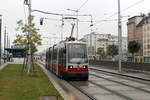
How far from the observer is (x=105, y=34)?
188m

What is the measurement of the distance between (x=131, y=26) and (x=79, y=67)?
5026 inches

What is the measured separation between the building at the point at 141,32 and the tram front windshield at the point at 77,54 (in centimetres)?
9778

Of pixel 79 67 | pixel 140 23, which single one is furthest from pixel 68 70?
pixel 140 23

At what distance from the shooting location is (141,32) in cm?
13538

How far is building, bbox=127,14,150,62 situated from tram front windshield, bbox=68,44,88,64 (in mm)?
97785

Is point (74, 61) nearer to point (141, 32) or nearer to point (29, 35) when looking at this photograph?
point (29, 35)

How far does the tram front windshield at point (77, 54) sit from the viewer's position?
21733 millimetres

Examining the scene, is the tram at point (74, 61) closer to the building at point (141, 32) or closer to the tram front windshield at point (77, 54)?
the tram front windshield at point (77, 54)

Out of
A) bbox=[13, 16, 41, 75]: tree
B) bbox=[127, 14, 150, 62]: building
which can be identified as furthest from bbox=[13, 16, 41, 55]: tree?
bbox=[127, 14, 150, 62]: building

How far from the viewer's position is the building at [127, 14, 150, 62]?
410 feet

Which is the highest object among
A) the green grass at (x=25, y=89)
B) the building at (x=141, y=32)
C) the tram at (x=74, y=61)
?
the building at (x=141, y=32)

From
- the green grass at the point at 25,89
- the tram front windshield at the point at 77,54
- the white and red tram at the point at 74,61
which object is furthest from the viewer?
the tram front windshield at the point at 77,54

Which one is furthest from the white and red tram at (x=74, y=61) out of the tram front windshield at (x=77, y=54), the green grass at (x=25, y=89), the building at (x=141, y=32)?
the building at (x=141, y=32)

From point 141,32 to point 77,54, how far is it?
11797 centimetres
